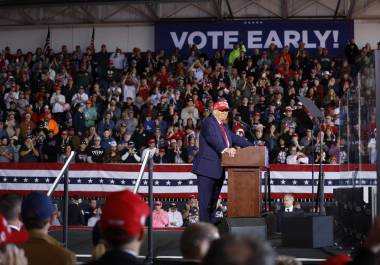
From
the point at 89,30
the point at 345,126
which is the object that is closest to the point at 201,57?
the point at 89,30

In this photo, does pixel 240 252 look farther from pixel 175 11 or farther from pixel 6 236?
pixel 175 11

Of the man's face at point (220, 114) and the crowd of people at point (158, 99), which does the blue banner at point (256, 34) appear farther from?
the man's face at point (220, 114)

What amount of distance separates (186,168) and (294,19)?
36.0 feet

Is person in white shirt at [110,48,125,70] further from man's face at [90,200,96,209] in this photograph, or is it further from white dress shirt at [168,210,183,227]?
white dress shirt at [168,210,183,227]

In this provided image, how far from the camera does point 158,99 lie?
64.2 feet

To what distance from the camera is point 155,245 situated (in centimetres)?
884

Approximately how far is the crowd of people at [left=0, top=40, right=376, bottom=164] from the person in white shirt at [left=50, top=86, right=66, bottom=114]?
0.03m

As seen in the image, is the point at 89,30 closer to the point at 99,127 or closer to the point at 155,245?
the point at 99,127

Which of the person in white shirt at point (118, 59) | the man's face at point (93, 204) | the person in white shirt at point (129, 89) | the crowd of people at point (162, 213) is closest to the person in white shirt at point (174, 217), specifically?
the crowd of people at point (162, 213)

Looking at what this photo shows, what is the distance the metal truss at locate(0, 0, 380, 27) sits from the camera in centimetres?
2367

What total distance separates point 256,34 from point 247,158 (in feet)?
50.2

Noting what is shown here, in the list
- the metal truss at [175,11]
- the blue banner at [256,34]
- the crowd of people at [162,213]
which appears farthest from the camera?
the metal truss at [175,11]

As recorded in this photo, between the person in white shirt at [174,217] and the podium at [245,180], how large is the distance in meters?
4.36

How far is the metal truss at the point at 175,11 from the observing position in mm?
23672
